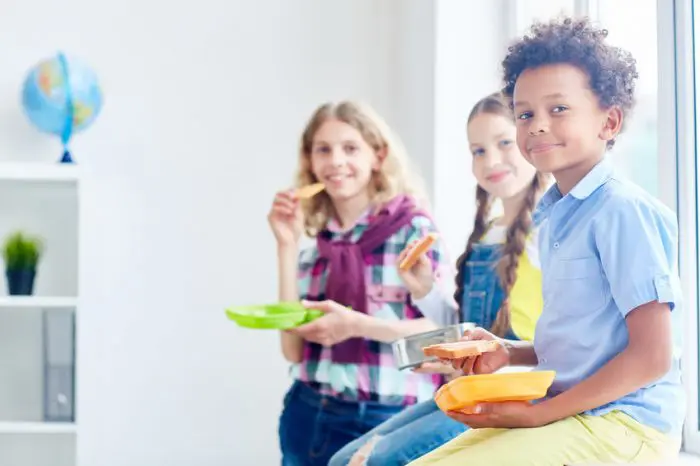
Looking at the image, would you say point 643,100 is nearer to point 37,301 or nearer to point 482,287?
point 482,287

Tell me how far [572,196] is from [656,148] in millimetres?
708

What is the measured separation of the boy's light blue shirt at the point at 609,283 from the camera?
107 centimetres

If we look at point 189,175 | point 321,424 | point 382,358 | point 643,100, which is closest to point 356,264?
point 382,358

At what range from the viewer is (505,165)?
5.60ft

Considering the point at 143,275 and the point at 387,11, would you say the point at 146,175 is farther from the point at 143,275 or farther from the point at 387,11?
the point at 387,11

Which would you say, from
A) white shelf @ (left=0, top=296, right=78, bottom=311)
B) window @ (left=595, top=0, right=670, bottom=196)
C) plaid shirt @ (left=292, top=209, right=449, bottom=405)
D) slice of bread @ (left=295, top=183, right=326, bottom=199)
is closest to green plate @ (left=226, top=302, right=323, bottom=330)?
plaid shirt @ (left=292, top=209, right=449, bottom=405)

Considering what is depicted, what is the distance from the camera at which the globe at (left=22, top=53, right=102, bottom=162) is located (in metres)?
2.64

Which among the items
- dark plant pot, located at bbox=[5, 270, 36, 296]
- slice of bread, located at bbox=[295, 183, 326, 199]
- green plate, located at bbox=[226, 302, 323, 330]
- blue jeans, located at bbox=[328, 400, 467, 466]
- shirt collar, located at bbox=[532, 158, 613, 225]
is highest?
slice of bread, located at bbox=[295, 183, 326, 199]

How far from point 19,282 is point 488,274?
1492 millimetres

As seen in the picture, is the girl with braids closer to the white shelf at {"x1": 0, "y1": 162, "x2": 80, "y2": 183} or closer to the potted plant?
the white shelf at {"x1": 0, "y1": 162, "x2": 80, "y2": 183}

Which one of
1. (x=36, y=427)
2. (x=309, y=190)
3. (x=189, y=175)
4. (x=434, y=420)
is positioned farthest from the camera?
(x=189, y=175)

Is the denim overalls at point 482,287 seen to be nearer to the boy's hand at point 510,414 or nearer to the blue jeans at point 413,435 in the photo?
the blue jeans at point 413,435

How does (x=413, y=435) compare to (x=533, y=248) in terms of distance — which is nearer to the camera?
(x=413, y=435)

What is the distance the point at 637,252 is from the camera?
1071 millimetres
